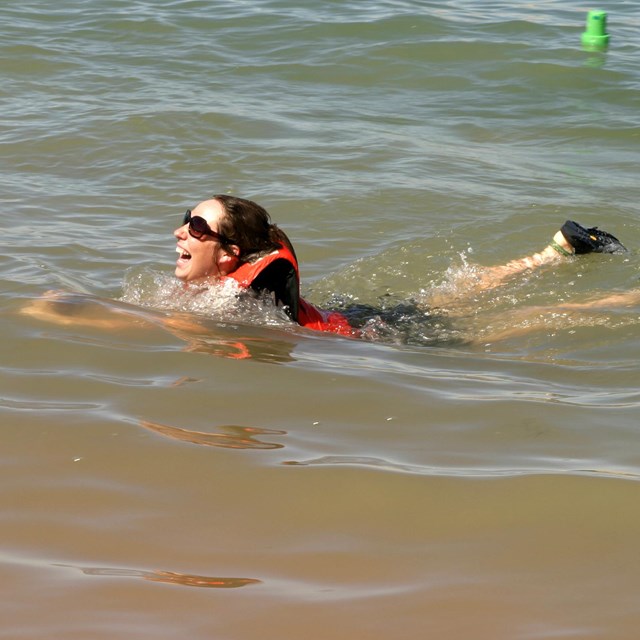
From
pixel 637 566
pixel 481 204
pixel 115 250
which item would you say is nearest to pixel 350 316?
pixel 115 250

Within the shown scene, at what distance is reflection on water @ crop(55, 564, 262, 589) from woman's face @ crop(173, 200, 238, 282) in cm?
283

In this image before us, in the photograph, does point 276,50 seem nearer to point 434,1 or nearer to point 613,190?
point 434,1

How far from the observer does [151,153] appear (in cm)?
966

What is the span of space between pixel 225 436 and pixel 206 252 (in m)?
1.90

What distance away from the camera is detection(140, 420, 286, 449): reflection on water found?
3.60m

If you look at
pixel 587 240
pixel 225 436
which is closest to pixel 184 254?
pixel 225 436

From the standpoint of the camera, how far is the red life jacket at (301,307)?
5.26m

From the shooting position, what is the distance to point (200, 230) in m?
5.37

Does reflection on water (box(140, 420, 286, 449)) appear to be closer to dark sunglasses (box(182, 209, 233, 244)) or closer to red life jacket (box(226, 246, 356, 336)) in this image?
red life jacket (box(226, 246, 356, 336))

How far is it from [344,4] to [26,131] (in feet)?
21.0

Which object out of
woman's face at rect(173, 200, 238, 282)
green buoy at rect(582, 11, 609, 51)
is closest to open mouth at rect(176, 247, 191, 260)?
woman's face at rect(173, 200, 238, 282)

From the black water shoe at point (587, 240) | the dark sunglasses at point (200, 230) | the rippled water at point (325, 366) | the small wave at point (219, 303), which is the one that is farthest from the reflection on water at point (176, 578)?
the black water shoe at point (587, 240)

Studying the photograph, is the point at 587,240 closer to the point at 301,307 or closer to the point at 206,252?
the point at 301,307

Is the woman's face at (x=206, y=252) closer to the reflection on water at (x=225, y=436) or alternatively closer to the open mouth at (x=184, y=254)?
the open mouth at (x=184, y=254)
